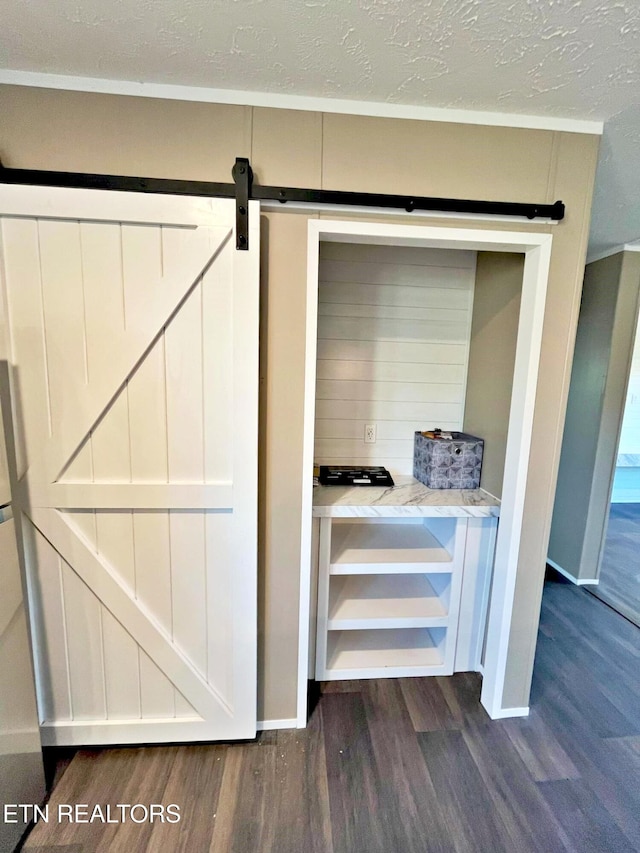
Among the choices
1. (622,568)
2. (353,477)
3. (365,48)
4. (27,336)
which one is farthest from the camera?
(622,568)

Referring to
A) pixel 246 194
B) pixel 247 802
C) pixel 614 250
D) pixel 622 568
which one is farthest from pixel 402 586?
pixel 614 250

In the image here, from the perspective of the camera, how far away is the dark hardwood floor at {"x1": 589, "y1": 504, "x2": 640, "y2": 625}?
102 inches

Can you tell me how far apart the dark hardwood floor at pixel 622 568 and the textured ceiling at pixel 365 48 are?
2.83 metres

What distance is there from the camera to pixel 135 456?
1.33 metres

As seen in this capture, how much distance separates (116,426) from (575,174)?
1.93 metres

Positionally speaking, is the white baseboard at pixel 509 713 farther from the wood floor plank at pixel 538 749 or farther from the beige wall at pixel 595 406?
the beige wall at pixel 595 406

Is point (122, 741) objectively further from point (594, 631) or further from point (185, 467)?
point (594, 631)

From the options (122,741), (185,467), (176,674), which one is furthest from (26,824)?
(185,467)

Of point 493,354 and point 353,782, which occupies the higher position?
point 493,354

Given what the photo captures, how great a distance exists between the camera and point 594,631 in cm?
230

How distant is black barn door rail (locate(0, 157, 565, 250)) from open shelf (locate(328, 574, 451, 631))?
1.65 m

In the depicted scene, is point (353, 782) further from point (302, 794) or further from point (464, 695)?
point (464, 695)

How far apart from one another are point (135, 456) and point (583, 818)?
2.03 meters

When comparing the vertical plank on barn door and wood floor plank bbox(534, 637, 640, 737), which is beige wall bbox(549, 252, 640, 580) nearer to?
wood floor plank bbox(534, 637, 640, 737)
